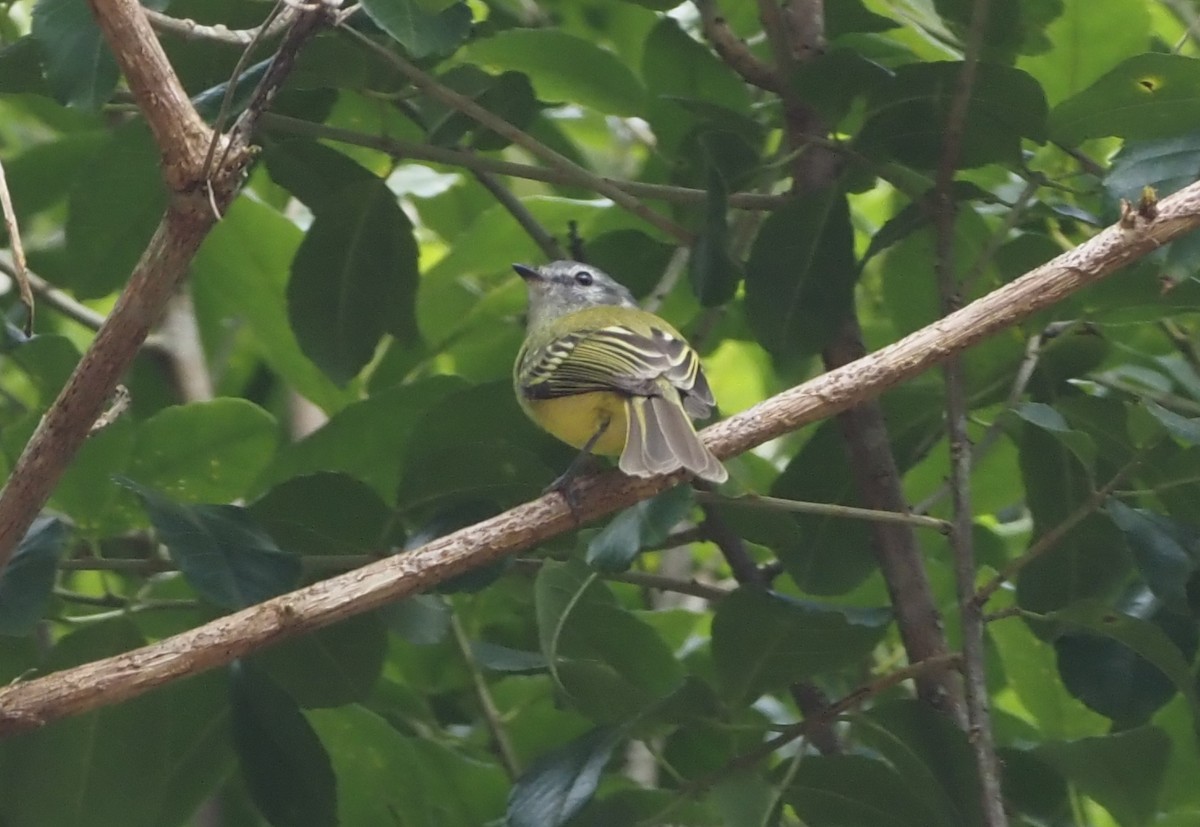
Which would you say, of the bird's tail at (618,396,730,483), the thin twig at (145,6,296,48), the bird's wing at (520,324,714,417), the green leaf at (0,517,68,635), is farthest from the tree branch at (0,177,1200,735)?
the thin twig at (145,6,296,48)

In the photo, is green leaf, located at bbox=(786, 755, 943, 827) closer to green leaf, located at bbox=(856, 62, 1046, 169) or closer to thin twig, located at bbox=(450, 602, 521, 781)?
thin twig, located at bbox=(450, 602, 521, 781)

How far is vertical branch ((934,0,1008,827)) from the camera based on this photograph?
166cm

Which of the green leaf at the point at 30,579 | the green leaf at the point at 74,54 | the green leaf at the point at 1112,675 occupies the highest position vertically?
the green leaf at the point at 74,54

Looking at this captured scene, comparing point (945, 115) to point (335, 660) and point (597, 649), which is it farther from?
point (335, 660)

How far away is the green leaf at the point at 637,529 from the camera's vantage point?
5.84ft

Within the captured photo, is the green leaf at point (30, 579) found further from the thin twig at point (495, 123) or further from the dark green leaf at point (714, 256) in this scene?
the dark green leaf at point (714, 256)

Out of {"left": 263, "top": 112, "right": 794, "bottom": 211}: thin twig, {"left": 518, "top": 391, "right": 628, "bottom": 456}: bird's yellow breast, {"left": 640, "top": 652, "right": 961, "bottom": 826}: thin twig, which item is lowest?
{"left": 640, "top": 652, "right": 961, "bottom": 826}: thin twig

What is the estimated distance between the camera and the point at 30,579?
1.76 metres

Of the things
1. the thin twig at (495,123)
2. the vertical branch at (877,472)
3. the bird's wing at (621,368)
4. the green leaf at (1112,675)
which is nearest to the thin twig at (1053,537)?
the green leaf at (1112,675)

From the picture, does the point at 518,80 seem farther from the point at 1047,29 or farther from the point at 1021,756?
the point at 1021,756

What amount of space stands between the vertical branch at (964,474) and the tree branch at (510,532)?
8 centimetres

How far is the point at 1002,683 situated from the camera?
241cm

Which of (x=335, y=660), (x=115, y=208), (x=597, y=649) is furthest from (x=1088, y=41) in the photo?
(x=115, y=208)

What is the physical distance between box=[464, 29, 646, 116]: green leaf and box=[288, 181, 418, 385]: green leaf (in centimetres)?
29
